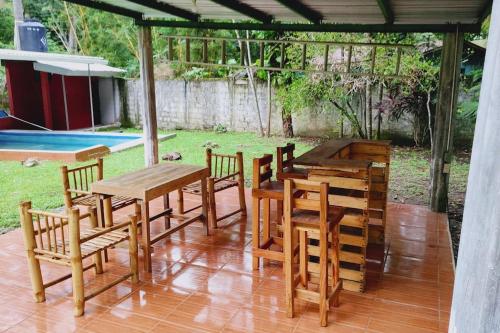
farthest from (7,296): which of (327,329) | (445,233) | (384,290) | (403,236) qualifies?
(445,233)

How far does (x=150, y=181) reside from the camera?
375 centimetres

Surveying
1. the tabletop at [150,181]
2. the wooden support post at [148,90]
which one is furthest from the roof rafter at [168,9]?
the tabletop at [150,181]

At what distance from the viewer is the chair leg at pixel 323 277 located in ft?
8.57

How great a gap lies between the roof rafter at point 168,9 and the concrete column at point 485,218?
4460 millimetres

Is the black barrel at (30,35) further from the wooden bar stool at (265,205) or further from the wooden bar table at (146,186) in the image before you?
the wooden bar stool at (265,205)

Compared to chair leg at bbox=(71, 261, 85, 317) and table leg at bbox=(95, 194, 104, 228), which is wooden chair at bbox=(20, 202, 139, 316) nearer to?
chair leg at bbox=(71, 261, 85, 317)

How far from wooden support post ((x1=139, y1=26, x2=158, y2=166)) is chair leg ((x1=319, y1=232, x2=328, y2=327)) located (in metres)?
4.35

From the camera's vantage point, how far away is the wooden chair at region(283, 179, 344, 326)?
261cm

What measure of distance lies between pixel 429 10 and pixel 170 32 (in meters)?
10.5

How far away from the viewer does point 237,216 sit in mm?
5148

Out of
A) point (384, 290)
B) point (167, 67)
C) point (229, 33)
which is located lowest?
point (384, 290)

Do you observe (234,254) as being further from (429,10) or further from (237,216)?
(429,10)

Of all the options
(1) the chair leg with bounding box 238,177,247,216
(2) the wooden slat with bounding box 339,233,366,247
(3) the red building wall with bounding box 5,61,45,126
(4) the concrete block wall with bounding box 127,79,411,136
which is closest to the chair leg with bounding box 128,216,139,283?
(2) the wooden slat with bounding box 339,233,366,247

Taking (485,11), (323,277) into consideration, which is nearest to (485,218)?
(323,277)
